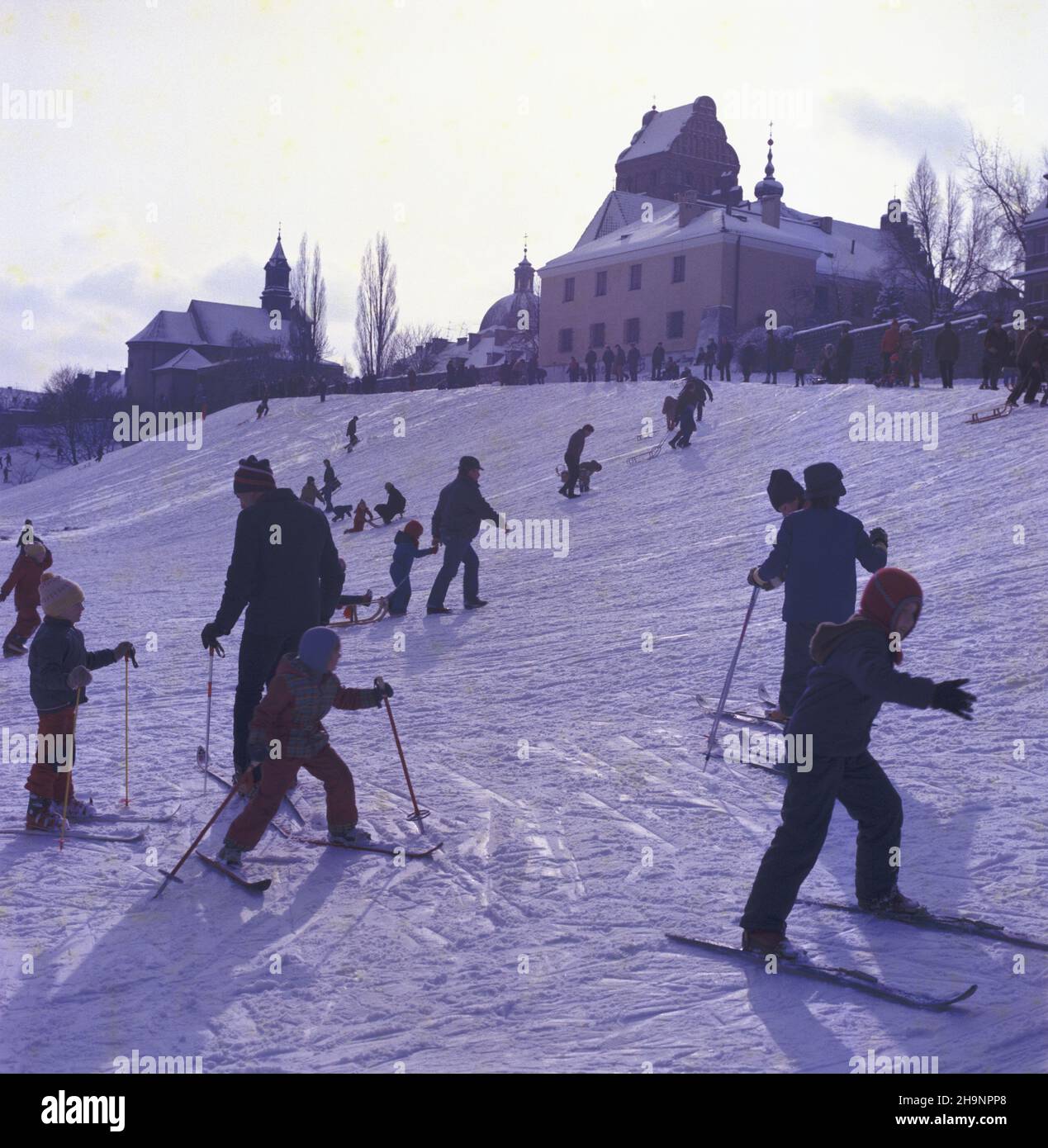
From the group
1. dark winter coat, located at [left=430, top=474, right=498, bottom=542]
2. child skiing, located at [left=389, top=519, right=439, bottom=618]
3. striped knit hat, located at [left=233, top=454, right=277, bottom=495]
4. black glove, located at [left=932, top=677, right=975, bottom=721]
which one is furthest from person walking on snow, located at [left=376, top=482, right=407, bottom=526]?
black glove, located at [left=932, top=677, right=975, bottom=721]

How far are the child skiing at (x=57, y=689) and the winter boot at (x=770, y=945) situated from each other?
10.9 ft

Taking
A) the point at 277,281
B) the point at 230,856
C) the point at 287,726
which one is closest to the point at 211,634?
the point at 287,726

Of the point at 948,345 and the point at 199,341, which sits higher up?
the point at 199,341

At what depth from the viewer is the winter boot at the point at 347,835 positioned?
575 cm

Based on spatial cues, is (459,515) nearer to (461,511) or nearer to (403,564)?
(461,511)

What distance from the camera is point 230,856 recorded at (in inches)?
212

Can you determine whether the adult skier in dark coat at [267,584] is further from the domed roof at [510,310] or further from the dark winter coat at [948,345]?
the domed roof at [510,310]

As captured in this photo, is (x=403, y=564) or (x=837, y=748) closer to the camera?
(x=837, y=748)

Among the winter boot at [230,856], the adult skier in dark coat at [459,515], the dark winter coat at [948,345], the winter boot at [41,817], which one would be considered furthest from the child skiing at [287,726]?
the dark winter coat at [948,345]

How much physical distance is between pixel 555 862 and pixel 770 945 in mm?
1376

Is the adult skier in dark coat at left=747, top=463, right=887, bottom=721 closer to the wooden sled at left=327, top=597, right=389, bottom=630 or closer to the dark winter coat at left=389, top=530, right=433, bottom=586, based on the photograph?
the dark winter coat at left=389, top=530, right=433, bottom=586

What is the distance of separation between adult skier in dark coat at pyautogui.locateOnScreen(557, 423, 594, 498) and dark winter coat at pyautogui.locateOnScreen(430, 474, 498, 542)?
7310mm

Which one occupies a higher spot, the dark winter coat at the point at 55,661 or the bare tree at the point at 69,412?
the bare tree at the point at 69,412
